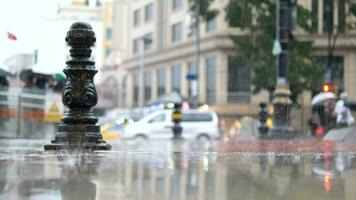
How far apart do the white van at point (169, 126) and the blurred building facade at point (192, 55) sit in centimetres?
1320

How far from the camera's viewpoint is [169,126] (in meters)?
28.1

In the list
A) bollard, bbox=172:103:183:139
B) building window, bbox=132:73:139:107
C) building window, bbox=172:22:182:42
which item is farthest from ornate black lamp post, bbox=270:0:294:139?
building window, bbox=132:73:139:107

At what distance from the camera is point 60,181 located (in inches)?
179

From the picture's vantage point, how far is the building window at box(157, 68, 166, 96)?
65812 mm

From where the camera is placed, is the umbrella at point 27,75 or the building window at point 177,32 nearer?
the umbrella at point 27,75

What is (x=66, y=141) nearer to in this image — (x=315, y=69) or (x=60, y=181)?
(x=60, y=181)

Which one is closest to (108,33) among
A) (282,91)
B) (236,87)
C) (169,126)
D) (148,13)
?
(148,13)

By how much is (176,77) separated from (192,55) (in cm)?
460

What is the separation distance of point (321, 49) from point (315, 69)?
16064mm

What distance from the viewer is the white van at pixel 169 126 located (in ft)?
92.8

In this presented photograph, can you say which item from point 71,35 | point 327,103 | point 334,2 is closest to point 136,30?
point 334,2

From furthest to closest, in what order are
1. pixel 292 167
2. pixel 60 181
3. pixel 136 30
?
1. pixel 136 30
2. pixel 292 167
3. pixel 60 181


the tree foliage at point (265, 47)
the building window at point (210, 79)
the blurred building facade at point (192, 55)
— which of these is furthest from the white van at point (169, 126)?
the building window at point (210, 79)

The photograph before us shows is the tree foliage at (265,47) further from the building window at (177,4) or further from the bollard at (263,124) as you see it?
the building window at (177,4)
